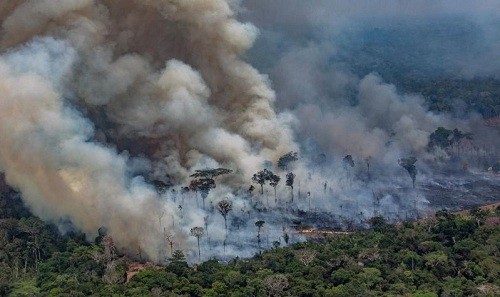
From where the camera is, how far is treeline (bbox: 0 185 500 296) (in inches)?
1532

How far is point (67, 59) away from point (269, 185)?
19.5m

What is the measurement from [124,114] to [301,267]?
2344 cm

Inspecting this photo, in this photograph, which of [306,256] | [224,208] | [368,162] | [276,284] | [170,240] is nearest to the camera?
[276,284]

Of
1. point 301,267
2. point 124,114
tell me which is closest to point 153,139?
point 124,114

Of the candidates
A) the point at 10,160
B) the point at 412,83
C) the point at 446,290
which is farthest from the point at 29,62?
the point at 412,83

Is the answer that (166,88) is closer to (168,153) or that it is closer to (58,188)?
(168,153)

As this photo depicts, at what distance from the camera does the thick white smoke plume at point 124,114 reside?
4984 cm

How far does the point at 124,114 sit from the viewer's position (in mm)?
58125

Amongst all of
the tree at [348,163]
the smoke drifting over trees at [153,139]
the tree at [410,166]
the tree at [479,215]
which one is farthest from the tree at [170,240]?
the tree at [410,166]

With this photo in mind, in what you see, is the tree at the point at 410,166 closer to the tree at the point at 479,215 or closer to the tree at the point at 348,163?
the tree at the point at 348,163

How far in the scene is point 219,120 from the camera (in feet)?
202

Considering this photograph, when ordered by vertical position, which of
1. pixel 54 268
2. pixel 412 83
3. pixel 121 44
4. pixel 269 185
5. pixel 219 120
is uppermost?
pixel 412 83

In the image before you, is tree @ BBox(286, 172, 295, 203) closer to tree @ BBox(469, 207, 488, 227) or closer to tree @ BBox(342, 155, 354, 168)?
tree @ BBox(342, 155, 354, 168)

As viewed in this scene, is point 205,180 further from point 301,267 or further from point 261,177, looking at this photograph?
point 301,267
